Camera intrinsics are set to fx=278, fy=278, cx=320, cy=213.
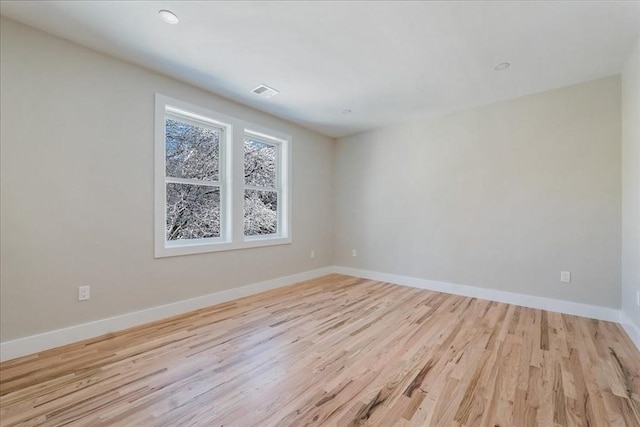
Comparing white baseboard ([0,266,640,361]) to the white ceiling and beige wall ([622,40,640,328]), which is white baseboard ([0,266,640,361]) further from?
the white ceiling

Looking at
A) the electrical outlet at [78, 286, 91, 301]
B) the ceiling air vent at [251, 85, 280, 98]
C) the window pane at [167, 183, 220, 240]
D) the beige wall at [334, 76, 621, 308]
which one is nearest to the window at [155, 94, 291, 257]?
the window pane at [167, 183, 220, 240]

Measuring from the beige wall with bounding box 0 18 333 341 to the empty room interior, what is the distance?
0.01 m

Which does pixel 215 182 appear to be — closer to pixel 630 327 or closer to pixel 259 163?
pixel 259 163

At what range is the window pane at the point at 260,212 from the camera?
391 centimetres

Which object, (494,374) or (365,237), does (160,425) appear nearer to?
(494,374)

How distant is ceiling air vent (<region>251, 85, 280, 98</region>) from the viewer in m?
3.15

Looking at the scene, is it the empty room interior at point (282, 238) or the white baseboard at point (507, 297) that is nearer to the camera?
the empty room interior at point (282, 238)

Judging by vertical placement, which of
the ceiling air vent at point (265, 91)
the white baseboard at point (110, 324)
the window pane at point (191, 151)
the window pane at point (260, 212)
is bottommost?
the white baseboard at point (110, 324)

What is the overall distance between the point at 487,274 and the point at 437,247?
2.27 ft

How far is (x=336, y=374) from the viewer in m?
1.86

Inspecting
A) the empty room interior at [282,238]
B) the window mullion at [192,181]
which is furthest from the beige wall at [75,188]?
the window mullion at [192,181]

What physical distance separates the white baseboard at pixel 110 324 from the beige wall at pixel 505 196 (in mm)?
2265

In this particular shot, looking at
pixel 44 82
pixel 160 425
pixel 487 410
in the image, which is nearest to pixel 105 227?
pixel 44 82

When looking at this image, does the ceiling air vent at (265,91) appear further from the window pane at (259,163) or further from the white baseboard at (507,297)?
the white baseboard at (507,297)
